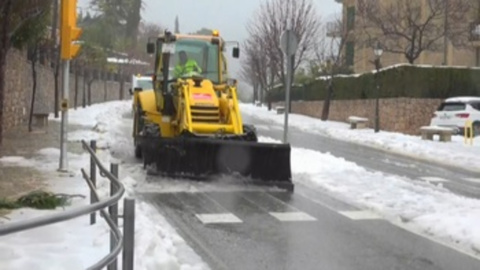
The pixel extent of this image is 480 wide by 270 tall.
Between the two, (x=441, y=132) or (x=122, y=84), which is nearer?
(x=441, y=132)

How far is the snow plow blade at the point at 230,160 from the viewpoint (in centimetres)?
1212

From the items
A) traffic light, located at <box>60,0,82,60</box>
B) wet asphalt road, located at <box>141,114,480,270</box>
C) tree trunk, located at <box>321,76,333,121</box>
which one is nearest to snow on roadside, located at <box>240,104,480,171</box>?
wet asphalt road, located at <box>141,114,480,270</box>

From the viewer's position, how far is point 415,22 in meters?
37.5

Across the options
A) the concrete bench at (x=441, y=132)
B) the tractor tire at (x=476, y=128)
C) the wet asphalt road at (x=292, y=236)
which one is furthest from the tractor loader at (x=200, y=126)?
the tractor tire at (x=476, y=128)

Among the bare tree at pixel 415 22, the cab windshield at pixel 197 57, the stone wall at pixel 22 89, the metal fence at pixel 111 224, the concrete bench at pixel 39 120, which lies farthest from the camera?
the bare tree at pixel 415 22

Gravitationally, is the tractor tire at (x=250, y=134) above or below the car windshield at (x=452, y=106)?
below

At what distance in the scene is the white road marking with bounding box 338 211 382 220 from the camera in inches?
370

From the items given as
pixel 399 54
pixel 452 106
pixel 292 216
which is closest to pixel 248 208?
pixel 292 216

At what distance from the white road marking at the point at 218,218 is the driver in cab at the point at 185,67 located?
5.82 meters

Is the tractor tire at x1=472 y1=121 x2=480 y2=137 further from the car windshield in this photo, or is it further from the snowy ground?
the snowy ground

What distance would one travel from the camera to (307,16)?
4459 cm

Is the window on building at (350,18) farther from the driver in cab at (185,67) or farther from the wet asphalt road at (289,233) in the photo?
the wet asphalt road at (289,233)

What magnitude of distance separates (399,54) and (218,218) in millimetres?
38254

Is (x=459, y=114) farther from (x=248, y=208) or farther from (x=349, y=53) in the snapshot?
(x=349, y=53)
